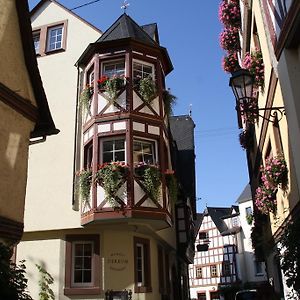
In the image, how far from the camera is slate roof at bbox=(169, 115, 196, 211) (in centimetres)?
2408

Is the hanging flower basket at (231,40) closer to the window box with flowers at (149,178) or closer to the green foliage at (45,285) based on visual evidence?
the window box with flowers at (149,178)

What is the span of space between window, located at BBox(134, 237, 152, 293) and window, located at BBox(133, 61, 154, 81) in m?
5.70

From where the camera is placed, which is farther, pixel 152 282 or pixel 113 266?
pixel 152 282

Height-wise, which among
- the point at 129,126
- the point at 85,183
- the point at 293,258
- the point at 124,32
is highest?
the point at 124,32

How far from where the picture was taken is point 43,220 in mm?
14570

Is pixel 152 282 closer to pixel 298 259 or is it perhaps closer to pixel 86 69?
pixel 86 69

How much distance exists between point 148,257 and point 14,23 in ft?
30.3

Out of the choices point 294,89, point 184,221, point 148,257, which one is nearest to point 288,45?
point 294,89

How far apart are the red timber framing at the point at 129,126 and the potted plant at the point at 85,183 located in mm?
287

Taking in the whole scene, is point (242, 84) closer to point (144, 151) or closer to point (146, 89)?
point (144, 151)

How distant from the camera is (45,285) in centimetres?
1382

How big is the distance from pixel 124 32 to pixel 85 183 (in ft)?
19.5

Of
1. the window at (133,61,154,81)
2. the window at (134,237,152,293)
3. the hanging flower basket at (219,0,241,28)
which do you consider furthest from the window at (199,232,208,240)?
the hanging flower basket at (219,0,241,28)

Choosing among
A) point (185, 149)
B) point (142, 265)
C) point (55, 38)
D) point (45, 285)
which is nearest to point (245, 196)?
point (185, 149)
